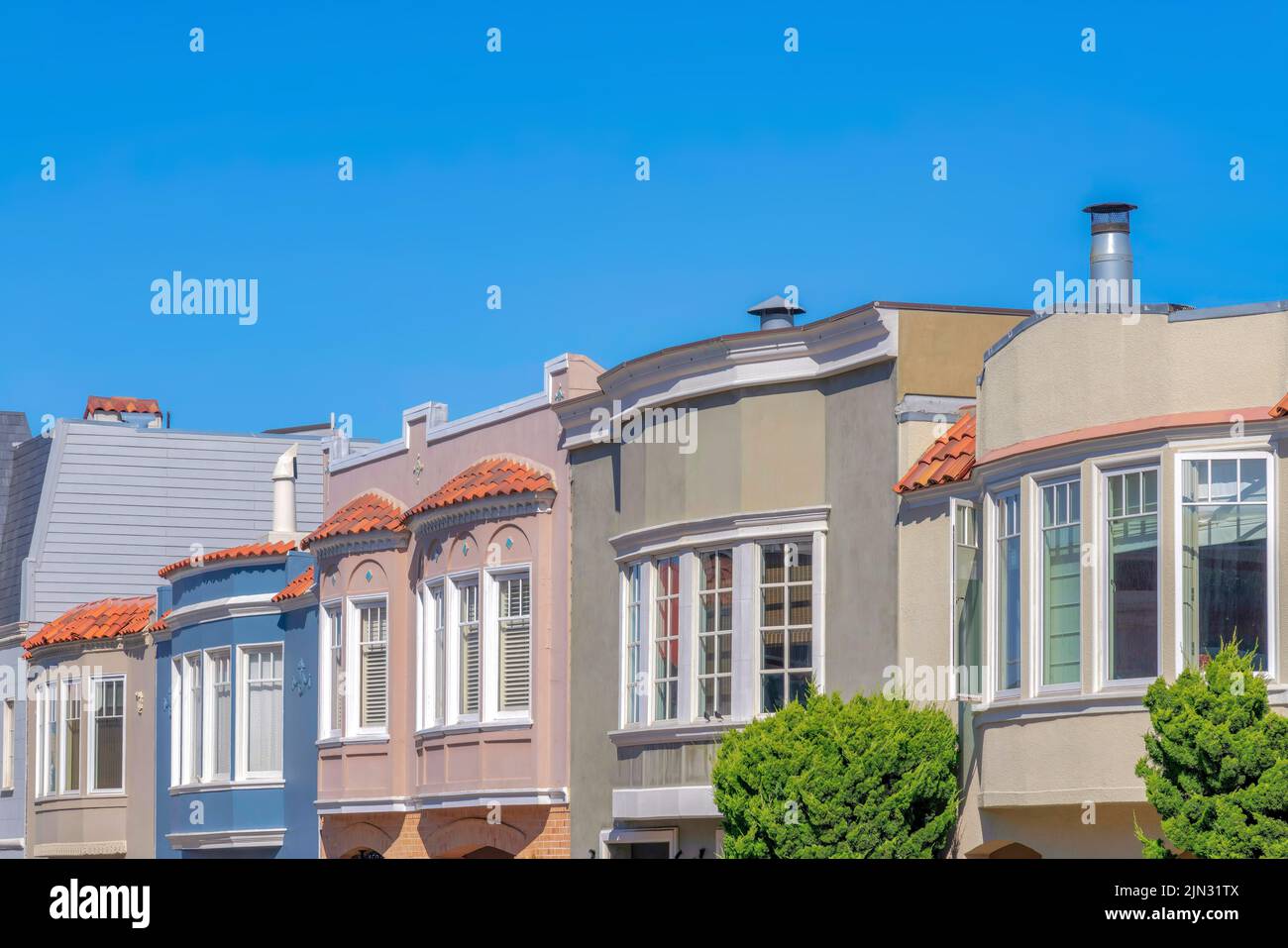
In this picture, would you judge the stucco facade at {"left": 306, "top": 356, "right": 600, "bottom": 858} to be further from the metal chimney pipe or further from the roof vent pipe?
the metal chimney pipe

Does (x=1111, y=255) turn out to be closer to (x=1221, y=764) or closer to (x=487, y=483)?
(x=1221, y=764)

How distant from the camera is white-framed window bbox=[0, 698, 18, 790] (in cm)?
4228

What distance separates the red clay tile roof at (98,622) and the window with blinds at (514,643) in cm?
1206

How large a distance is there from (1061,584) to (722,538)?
18.5 ft

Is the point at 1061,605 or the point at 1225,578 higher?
the point at 1225,578

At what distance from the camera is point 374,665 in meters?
30.5

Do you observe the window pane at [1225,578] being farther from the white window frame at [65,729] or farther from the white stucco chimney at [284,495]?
the white window frame at [65,729]

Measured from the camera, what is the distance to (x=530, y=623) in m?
27.0

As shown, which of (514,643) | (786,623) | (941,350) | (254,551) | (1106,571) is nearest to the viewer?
(1106,571)

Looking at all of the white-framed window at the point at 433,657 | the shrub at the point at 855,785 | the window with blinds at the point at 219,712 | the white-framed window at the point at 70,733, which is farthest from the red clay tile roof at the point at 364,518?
the shrub at the point at 855,785

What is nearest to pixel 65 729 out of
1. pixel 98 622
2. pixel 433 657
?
pixel 98 622

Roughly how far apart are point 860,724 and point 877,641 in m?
1.56
